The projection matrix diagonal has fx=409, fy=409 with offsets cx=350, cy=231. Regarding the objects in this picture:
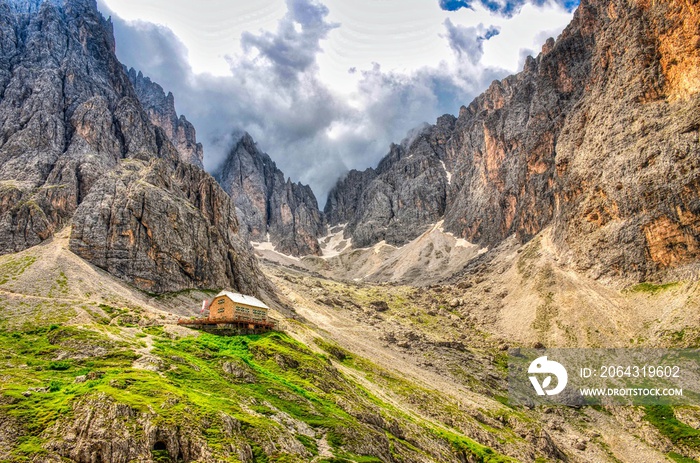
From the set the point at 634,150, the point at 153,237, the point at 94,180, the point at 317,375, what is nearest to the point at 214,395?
the point at 317,375

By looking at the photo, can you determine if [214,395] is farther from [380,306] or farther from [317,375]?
[380,306]

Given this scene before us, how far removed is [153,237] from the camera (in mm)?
106938

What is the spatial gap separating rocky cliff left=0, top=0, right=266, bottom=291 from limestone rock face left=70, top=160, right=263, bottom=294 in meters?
0.28

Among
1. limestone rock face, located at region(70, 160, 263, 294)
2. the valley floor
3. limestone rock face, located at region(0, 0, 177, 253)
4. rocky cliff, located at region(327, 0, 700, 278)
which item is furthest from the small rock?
limestone rock face, located at region(0, 0, 177, 253)

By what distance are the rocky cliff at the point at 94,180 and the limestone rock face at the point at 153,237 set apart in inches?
11.0

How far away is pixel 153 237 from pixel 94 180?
138 ft

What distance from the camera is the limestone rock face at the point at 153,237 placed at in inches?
3932

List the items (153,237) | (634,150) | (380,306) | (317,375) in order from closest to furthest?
(317,375), (153,237), (634,150), (380,306)

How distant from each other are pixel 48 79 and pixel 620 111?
722 ft

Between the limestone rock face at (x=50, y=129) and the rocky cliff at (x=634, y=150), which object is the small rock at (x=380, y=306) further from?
the limestone rock face at (x=50, y=129)

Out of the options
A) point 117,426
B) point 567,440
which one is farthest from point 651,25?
point 117,426

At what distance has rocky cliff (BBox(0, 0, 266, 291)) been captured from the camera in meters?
103

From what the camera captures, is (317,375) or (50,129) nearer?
(317,375)

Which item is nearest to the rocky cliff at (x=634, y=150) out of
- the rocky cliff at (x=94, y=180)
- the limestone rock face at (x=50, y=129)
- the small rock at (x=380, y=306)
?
the small rock at (x=380, y=306)
